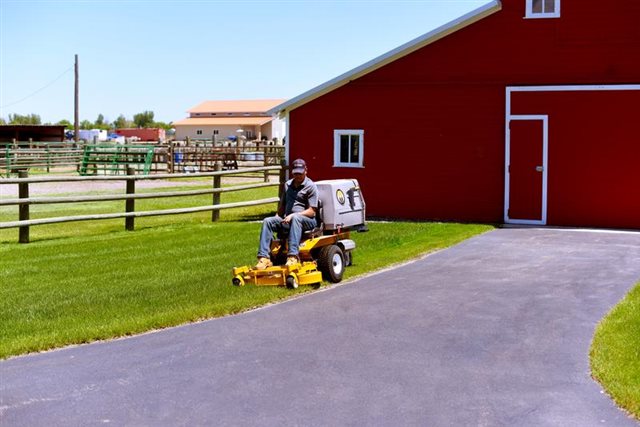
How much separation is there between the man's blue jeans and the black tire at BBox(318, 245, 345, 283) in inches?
16.4

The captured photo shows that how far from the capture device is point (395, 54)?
1941cm

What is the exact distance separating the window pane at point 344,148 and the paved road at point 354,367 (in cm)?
993

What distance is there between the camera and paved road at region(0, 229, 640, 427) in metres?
5.85

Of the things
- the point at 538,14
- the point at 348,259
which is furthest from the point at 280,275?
the point at 538,14

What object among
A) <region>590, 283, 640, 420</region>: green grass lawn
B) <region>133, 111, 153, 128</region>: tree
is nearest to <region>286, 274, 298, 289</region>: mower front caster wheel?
<region>590, 283, 640, 420</region>: green grass lawn

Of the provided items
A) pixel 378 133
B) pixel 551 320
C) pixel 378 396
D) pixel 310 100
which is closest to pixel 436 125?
pixel 378 133

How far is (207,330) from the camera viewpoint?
8.23 m

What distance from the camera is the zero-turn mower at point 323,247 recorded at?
10289 mm

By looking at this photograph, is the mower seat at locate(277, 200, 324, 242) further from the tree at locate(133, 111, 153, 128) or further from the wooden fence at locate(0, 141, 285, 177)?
the tree at locate(133, 111, 153, 128)

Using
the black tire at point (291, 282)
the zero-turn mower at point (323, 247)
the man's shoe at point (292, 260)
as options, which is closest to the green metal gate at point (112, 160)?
the zero-turn mower at point (323, 247)

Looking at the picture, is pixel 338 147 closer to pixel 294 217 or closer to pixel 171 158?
pixel 294 217

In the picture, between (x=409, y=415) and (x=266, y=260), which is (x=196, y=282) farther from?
(x=409, y=415)

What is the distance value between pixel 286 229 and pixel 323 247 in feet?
1.93

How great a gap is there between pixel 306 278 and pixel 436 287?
1.57 metres
